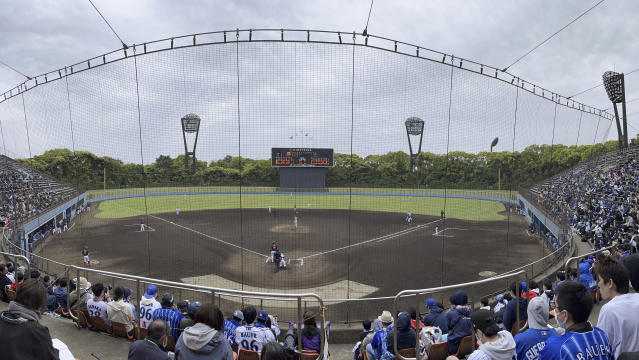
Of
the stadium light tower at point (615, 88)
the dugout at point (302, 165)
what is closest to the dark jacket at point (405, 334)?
the stadium light tower at point (615, 88)

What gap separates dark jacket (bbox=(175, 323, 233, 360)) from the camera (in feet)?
9.21

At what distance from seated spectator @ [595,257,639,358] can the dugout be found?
4181cm

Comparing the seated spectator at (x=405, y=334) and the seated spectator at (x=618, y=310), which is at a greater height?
the seated spectator at (x=618, y=310)

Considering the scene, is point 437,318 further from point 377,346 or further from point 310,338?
Result: point 310,338

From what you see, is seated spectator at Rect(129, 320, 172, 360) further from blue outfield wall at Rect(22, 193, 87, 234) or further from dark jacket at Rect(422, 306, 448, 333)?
blue outfield wall at Rect(22, 193, 87, 234)

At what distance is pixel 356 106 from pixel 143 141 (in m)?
6.50

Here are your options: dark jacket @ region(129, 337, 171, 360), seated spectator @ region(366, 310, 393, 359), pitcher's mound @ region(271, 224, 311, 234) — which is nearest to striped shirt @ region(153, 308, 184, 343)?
dark jacket @ region(129, 337, 171, 360)

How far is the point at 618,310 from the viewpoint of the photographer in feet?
8.88

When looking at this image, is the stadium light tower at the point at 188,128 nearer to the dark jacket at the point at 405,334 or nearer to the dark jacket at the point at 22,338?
the dark jacket at the point at 405,334

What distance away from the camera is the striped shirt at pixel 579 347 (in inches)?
92.0

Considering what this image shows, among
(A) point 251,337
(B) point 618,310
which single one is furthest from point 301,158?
(B) point 618,310

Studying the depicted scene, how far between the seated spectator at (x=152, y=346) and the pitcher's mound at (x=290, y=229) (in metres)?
25.6

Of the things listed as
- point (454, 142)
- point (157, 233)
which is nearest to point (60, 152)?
point (157, 233)

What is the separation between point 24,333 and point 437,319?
17.2 feet
